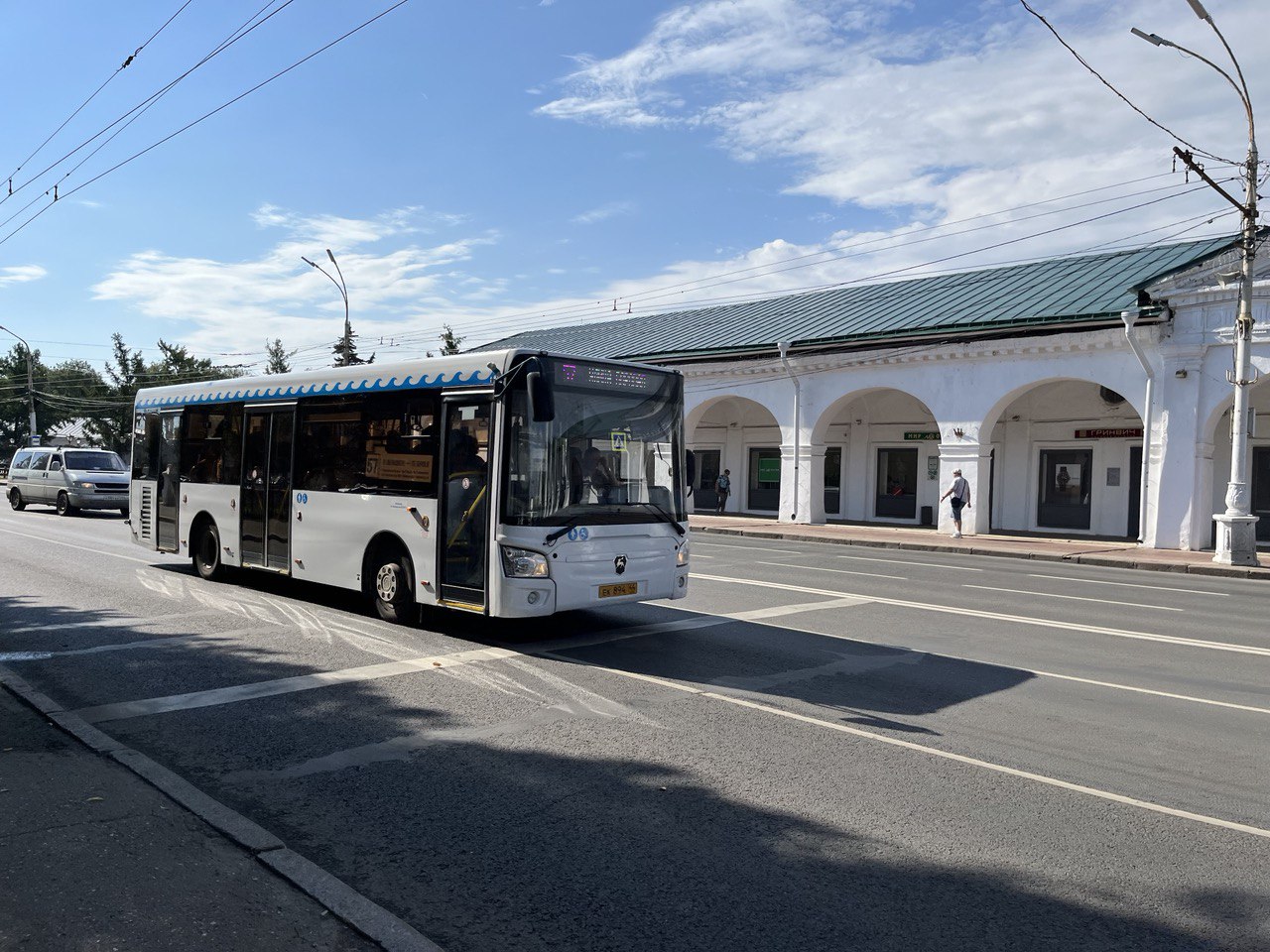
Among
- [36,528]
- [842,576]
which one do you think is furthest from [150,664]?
[36,528]

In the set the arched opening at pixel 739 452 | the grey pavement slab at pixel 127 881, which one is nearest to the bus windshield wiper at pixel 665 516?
the grey pavement slab at pixel 127 881

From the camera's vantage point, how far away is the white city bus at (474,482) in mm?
8898

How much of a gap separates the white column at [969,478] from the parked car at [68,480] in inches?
890

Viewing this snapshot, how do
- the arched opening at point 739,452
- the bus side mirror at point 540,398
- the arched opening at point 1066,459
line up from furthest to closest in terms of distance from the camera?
the arched opening at point 739,452 → the arched opening at point 1066,459 → the bus side mirror at point 540,398

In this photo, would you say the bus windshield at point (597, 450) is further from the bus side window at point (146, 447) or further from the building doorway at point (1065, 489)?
the building doorway at point (1065, 489)

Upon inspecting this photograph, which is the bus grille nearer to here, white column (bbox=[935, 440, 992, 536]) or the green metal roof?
the green metal roof

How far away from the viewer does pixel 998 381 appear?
25.9 metres

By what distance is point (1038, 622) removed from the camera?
11.4 m

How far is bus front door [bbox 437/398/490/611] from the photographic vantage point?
9062 millimetres

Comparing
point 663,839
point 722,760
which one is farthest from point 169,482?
point 663,839

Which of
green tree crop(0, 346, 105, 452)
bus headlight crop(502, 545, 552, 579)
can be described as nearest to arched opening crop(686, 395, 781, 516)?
bus headlight crop(502, 545, 552, 579)

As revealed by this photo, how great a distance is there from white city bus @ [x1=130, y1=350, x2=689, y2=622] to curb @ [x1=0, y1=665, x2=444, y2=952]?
3.59 m

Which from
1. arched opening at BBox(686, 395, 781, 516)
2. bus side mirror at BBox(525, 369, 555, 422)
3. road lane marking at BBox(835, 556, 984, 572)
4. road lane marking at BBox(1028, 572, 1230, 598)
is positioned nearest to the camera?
bus side mirror at BBox(525, 369, 555, 422)

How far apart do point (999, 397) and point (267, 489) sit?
19638 mm
